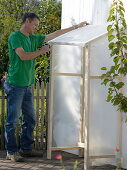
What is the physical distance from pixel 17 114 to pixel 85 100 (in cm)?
106

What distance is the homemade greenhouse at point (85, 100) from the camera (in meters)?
6.52

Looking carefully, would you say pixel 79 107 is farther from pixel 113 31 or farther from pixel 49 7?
pixel 49 7

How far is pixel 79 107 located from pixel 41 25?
7459mm

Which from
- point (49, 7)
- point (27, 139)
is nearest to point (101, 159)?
point (27, 139)

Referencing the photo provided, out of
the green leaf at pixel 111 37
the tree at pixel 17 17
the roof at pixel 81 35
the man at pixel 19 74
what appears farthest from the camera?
the tree at pixel 17 17

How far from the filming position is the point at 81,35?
672 centimetres

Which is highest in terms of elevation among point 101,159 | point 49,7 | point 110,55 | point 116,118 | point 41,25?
point 49,7

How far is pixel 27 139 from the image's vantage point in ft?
24.5

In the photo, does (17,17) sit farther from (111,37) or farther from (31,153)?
(111,37)

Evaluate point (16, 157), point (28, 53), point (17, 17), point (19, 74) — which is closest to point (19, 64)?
point (19, 74)

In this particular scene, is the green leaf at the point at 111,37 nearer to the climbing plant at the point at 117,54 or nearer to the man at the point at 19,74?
the climbing plant at the point at 117,54

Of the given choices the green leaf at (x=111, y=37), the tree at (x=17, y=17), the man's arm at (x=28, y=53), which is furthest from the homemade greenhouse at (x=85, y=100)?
the tree at (x=17, y=17)

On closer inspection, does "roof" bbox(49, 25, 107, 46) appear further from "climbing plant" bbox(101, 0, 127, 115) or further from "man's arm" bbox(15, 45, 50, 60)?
"climbing plant" bbox(101, 0, 127, 115)

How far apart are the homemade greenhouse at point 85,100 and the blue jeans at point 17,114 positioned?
0.40m
